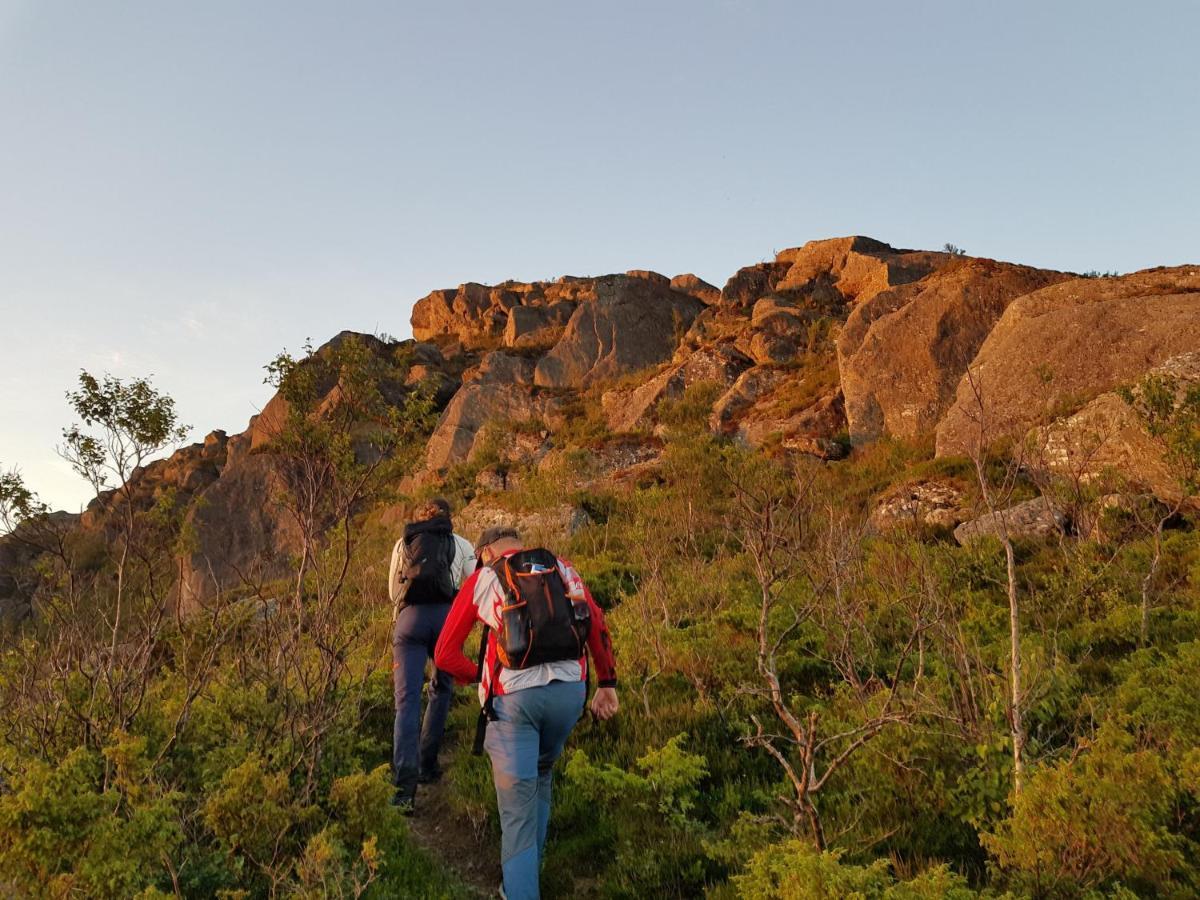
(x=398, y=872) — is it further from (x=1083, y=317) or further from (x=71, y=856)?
(x=1083, y=317)

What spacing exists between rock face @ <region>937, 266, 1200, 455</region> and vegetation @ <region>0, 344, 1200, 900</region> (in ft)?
14.9

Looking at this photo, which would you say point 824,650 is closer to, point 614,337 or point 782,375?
point 782,375

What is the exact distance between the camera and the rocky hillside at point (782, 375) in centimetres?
1296

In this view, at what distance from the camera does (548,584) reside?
369cm

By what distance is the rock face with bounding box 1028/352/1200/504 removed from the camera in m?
10.3

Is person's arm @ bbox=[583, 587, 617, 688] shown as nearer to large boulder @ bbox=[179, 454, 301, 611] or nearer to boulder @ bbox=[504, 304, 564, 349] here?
large boulder @ bbox=[179, 454, 301, 611]

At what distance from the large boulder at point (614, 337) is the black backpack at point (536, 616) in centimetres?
2663

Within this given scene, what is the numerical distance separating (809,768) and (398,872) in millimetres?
2486

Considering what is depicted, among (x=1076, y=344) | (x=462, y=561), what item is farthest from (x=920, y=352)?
(x=462, y=561)

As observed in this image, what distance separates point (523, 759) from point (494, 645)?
559mm

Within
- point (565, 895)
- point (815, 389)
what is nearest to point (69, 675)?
point (565, 895)

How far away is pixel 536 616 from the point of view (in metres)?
3.60

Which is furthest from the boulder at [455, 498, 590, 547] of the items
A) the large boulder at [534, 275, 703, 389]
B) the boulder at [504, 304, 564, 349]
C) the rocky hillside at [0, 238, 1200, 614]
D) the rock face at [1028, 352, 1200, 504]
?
the boulder at [504, 304, 564, 349]

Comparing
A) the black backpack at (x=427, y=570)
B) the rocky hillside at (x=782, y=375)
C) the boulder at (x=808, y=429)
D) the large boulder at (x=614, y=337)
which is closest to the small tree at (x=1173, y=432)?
the rocky hillside at (x=782, y=375)
